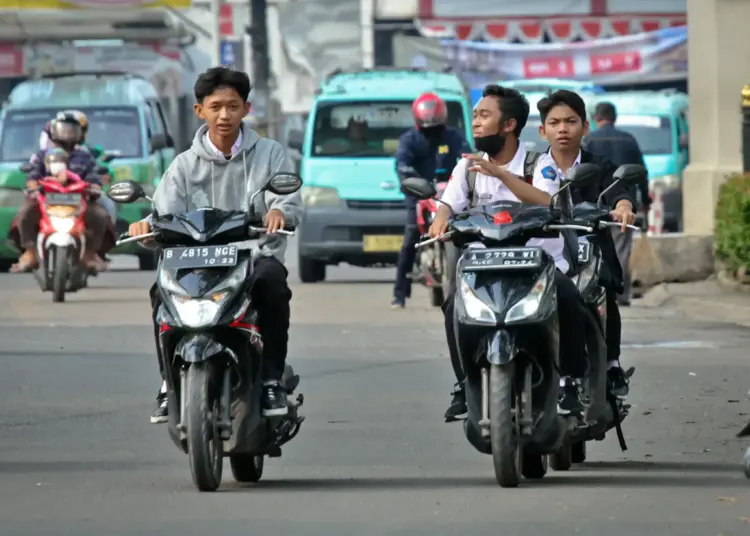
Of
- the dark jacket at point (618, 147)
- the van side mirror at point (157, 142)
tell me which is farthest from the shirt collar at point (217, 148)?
the van side mirror at point (157, 142)

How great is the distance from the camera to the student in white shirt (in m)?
8.62

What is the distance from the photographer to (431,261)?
18953 mm

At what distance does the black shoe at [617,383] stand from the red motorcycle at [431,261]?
8.67 meters

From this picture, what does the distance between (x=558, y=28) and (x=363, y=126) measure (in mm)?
25042

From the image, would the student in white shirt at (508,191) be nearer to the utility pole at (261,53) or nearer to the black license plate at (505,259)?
the black license plate at (505,259)

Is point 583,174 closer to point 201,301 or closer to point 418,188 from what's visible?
point 418,188

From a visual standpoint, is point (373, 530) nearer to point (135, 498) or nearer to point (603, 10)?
point (135, 498)

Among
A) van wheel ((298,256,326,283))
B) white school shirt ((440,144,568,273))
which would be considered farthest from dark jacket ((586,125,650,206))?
white school shirt ((440,144,568,273))

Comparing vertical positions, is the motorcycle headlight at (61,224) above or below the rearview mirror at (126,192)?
below

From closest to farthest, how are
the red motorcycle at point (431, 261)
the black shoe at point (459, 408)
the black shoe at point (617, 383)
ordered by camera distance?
the black shoe at point (459, 408) → the black shoe at point (617, 383) → the red motorcycle at point (431, 261)

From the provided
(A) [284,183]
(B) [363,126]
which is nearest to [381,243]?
(B) [363,126]

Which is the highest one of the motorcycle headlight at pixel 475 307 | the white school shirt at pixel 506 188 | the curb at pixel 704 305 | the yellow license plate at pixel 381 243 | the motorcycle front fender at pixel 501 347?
the white school shirt at pixel 506 188

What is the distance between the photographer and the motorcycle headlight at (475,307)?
8.28 metres

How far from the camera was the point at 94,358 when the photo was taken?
14.7 meters
